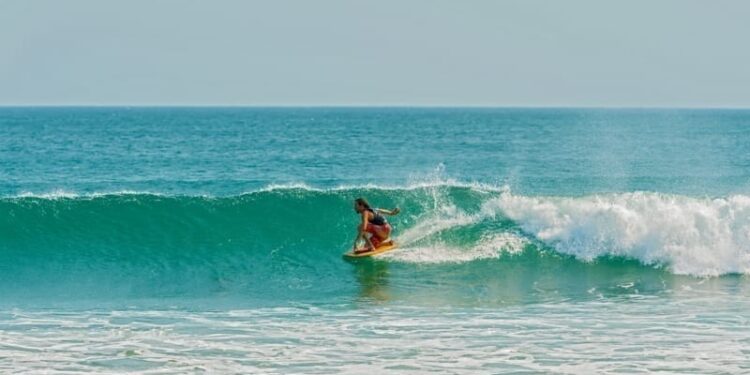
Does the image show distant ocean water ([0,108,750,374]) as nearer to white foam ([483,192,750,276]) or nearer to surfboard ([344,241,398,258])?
white foam ([483,192,750,276])

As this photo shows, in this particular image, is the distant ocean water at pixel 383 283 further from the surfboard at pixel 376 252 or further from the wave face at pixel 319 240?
the surfboard at pixel 376 252

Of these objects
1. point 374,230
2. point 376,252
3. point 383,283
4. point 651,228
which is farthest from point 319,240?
point 651,228

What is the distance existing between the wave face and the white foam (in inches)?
1.0

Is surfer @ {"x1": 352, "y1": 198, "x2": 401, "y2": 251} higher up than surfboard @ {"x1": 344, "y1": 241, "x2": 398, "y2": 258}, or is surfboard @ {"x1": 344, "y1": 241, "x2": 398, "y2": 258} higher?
surfer @ {"x1": 352, "y1": 198, "x2": 401, "y2": 251}

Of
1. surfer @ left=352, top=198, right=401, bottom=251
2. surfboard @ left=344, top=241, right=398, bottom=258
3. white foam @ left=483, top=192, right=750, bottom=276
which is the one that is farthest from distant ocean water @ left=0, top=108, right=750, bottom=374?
surfer @ left=352, top=198, right=401, bottom=251

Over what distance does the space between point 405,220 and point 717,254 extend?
6610 millimetres

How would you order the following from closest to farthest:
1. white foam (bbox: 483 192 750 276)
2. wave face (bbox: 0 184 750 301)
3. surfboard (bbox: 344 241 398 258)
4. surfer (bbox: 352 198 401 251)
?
wave face (bbox: 0 184 750 301) → white foam (bbox: 483 192 750 276) → surfboard (bbox: 344 241 398 258) → surfer (bbox: 352 198 401 251)

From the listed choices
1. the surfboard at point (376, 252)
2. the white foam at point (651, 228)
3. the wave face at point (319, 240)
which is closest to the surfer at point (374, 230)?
the surfboard at point (376, 252)

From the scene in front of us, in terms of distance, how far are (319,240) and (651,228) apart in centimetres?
653

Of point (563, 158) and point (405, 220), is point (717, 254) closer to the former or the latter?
point (405, 220)

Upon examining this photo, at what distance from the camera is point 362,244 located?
19688mm

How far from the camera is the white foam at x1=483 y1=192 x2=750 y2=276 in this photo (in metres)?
18.3

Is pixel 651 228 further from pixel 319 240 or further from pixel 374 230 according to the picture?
pixel 319 240

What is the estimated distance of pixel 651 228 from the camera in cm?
1953
